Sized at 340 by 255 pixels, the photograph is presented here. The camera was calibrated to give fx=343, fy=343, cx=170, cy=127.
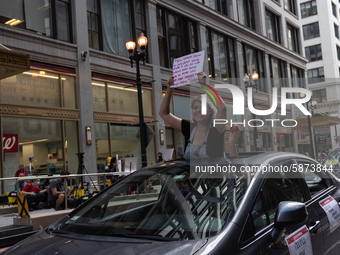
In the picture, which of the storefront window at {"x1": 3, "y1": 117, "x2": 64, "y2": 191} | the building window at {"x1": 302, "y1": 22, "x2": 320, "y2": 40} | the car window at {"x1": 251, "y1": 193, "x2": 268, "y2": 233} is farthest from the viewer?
the building window at {"x1": 302, "y1": 22, "x2": 320, "y2": 40}

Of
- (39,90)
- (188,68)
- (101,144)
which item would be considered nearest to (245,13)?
(101,144)

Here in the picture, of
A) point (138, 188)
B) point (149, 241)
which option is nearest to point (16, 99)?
point (138, 188)

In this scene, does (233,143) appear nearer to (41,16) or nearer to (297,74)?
(41,16)

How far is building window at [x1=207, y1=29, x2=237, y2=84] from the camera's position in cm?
2591

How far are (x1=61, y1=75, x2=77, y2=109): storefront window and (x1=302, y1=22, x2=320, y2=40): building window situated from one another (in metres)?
53.9

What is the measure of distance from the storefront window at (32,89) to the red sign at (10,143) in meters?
1.43

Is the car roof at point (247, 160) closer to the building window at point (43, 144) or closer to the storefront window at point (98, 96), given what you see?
the building window at point (43, 144)

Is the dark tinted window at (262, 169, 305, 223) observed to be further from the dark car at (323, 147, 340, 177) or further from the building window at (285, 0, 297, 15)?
the building window at (285, 0, 297, 15)

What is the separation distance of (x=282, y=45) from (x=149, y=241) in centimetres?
3761

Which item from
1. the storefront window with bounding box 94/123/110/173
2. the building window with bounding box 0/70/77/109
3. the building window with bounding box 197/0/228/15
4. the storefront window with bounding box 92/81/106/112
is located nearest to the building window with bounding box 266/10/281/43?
the building window with bounding box 197/0/228/15

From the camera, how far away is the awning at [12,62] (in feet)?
33.3

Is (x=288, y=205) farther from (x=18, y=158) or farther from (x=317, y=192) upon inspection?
(x=18, y=158)

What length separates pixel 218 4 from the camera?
27.6 metres

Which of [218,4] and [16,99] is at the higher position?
[218,4]
